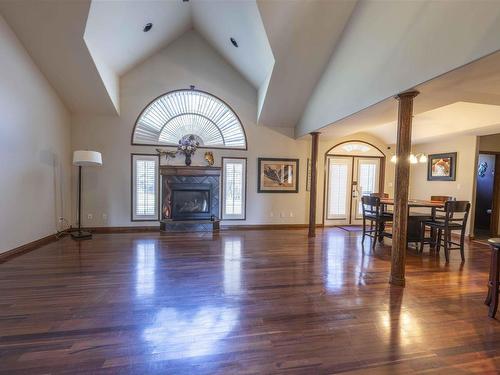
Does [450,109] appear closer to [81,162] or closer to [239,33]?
[239,33]

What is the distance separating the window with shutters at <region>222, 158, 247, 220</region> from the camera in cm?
664

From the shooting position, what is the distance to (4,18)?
3.86 m

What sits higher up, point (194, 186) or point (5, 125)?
point (5, 125)

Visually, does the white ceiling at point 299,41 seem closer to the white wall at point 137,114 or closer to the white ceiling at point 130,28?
the white wall at point 137,114

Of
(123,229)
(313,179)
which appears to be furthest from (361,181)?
(123,229)

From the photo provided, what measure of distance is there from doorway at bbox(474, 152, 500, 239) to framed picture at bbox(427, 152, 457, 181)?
1.82 ft

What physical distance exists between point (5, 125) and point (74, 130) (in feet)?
6.78

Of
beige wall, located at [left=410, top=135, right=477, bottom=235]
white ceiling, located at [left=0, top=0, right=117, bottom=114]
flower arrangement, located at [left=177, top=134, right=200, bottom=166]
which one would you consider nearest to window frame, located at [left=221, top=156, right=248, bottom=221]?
flower arrangement, located at [left=177, top=134, right=200, bottom=166]

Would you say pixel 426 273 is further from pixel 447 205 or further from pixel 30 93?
pixel 30 93

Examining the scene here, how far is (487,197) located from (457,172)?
1.42 metres

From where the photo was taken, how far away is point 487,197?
6773 mm

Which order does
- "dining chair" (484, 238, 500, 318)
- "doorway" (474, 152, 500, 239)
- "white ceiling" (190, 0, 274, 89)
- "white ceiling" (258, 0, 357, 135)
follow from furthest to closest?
"doorway" (474, 152, 500, 239)
"white ceiling" (190, 0, 274, 89)
"white ceiling" (258, 0, 357, 135)
"dining chair" (484, 238, 500, 318)

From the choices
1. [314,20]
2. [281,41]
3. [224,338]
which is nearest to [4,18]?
[281,41]

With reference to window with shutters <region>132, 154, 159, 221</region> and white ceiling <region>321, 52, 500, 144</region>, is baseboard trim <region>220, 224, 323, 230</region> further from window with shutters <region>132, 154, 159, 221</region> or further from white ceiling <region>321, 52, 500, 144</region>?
white ceiling <region>321, 52, 500, 144</region>
